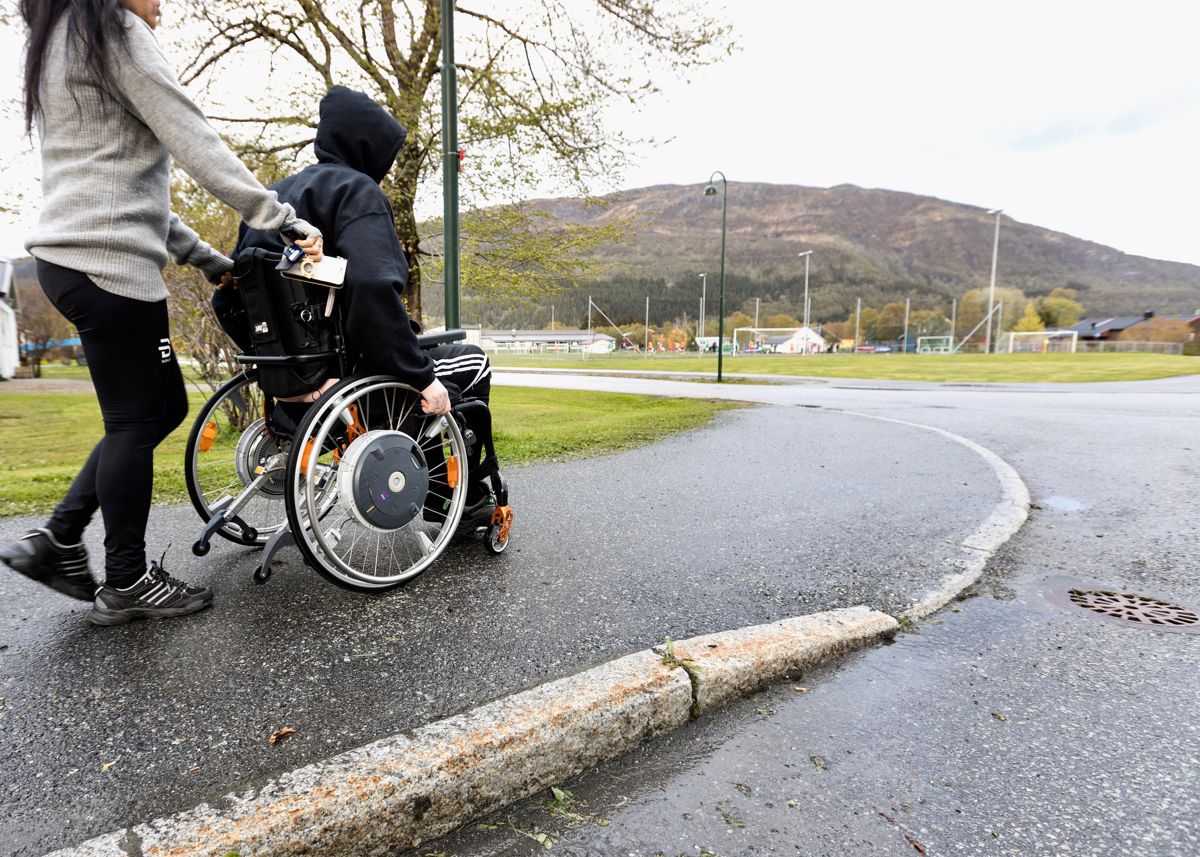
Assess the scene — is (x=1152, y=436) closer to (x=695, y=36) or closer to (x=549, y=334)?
(x=695, y=36)

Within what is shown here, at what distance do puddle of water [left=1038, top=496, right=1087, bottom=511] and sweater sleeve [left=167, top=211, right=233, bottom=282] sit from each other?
5586 mm

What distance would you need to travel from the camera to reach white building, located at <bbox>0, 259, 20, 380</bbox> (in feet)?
87.9

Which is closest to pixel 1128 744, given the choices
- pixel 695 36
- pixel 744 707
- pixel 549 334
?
pixel 744 707

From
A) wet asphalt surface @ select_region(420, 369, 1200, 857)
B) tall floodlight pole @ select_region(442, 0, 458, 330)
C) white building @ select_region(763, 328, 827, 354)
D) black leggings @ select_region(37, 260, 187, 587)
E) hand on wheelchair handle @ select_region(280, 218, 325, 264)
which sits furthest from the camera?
white building @ select_region(763, 328, 827, 354)

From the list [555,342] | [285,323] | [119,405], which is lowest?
[119,405]

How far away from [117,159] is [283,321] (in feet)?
2.36

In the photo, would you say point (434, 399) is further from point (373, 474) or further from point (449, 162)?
point (449, 162)

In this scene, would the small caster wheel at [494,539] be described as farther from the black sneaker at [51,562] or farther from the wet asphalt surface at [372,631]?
the black sneaker at [51,562]

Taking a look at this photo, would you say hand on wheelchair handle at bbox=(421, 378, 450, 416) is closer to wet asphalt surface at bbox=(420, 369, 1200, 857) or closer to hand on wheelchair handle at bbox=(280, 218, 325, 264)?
hand on wheelchair handle at bbox=(280, 218, 325, 264)

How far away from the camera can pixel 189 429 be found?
9.67m

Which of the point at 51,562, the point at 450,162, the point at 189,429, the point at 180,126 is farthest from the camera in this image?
the point at 189,429

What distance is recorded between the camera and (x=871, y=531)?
395 cm

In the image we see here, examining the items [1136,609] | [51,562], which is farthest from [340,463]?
[1136,609]

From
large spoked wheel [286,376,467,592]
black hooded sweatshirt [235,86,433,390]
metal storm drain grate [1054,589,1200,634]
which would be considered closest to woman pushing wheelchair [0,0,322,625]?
black hooded sweatshirt [235,86,433,390]
